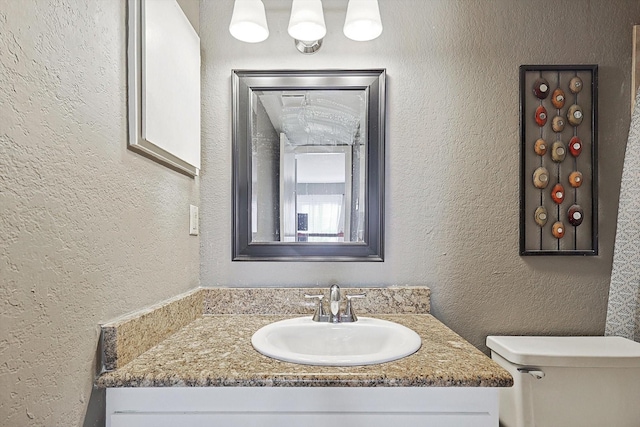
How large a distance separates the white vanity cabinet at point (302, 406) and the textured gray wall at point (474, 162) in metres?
0.63

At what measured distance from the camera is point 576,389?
123 centimetres

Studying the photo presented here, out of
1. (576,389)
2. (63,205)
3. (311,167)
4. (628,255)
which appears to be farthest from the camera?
(311,167)

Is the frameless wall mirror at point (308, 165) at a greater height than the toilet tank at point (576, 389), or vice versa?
the frameless wall mirror at point (308, 165)

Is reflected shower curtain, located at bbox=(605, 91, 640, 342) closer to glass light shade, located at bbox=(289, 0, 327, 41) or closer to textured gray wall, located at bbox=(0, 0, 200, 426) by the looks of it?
glass light shade, located at bbox=(289, 0, 327, 41)

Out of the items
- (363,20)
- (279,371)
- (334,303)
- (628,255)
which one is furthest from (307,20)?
(628,255)

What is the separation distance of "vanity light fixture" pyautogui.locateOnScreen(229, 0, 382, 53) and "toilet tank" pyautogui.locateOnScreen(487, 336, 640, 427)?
1.19m

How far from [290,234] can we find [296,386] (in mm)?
696

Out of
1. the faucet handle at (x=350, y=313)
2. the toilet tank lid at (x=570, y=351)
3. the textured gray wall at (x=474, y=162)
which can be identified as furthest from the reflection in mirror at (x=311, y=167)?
the toilet tank lid at (x=570, y=351)

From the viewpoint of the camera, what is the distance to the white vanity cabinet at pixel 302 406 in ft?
2.83

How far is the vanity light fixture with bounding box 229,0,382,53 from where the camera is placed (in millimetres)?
1315

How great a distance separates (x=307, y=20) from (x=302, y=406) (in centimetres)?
116

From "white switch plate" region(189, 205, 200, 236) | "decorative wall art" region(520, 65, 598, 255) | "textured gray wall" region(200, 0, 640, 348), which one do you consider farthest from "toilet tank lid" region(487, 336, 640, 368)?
"white switch plate" region(189, 205, 200, 236)

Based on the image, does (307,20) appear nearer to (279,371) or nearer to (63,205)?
(63,205)

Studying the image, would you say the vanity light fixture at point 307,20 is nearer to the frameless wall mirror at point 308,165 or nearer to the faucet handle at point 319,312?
the frameless wall mirror at point 308,165
